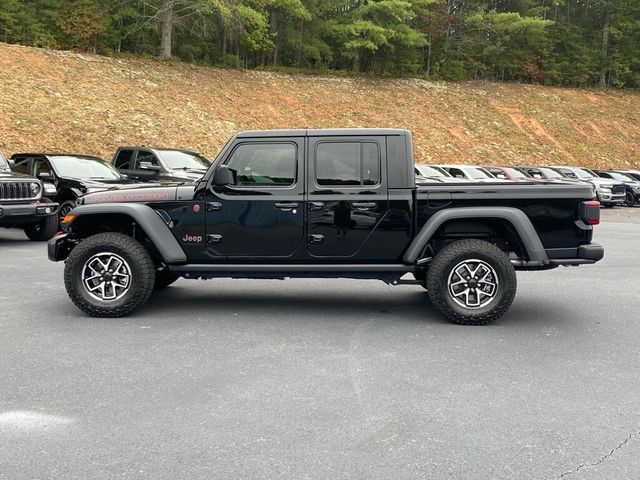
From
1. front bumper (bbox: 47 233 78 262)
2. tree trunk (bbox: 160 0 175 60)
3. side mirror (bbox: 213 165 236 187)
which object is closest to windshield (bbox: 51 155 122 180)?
A: front bumper (bbox: 47 233 78 262)

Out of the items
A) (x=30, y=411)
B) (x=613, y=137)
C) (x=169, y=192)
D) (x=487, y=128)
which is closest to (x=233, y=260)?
(x=169, y=192)

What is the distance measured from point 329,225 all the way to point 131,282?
2086 mm

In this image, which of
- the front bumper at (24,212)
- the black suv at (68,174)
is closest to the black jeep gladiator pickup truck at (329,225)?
the front bumper at (24,212)

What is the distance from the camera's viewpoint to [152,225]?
6348 millimetres

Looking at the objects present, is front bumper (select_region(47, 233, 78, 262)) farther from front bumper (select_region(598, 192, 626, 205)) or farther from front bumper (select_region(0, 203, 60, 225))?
front bumper (select_region(598, 192, 626, 205))

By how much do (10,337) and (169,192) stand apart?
203 cm

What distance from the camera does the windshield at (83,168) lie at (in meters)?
13.3

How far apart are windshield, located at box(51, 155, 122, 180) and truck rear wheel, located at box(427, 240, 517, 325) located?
30.6 ft

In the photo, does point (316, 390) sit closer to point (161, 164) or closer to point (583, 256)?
point (583, 256)

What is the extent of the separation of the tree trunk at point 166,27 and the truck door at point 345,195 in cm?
3238

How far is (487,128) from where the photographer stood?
1550 inches

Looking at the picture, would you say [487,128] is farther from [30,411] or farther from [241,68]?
[30,411]

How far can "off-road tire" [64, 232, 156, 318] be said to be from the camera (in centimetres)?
632

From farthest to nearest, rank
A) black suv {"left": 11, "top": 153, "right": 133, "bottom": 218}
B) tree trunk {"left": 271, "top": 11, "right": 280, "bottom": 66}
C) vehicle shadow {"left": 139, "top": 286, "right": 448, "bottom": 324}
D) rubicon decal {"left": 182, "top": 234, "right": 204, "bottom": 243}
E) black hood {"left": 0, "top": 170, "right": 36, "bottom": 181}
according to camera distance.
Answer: tree trunk {"left": 271, "top": 11, "right": 280, "bottom": 66} → black suv {"left": 11, "top": 153, "right": 133, "bottom": 218} → black hood {"left": 0, "top": 170, "right": 36, "bottom": 181} → vehicle shadow {"left": 139, "top": 286, "right": 448, "bottom": 324} → rubicon decal {"left": 182, "top": 234, "right": 204, "bottom": 243}
